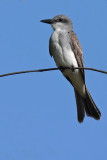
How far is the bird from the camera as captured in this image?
4.60 metres

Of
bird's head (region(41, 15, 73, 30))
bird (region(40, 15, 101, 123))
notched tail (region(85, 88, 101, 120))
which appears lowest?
notched tail (region(85, 88, 101, 120))

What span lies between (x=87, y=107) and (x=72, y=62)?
0.75 m

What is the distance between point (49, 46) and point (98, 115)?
4.34 feet

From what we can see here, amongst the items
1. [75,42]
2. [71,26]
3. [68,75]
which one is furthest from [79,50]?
[71,26]

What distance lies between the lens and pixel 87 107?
15.7 feet

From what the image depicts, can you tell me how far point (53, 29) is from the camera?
5.08 metres

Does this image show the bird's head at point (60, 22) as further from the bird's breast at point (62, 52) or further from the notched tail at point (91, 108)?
the notched tail at point (91, 108)

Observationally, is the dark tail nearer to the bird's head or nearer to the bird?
the bird

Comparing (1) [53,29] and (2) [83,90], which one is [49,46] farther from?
(2) [83,90]

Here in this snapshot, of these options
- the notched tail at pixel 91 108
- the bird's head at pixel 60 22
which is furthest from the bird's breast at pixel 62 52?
the notched tail at pixel 91 108

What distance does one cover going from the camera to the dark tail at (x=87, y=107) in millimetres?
4582

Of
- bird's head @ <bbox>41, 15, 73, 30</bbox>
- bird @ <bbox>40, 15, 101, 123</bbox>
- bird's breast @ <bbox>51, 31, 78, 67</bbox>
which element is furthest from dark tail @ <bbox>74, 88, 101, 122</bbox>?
bird's head @ <bbox>41, 15, 73, 30</bbox>

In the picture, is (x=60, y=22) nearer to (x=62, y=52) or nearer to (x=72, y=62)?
(x=62, y=52)

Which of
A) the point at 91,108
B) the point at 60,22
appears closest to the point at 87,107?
the point at 91,108
